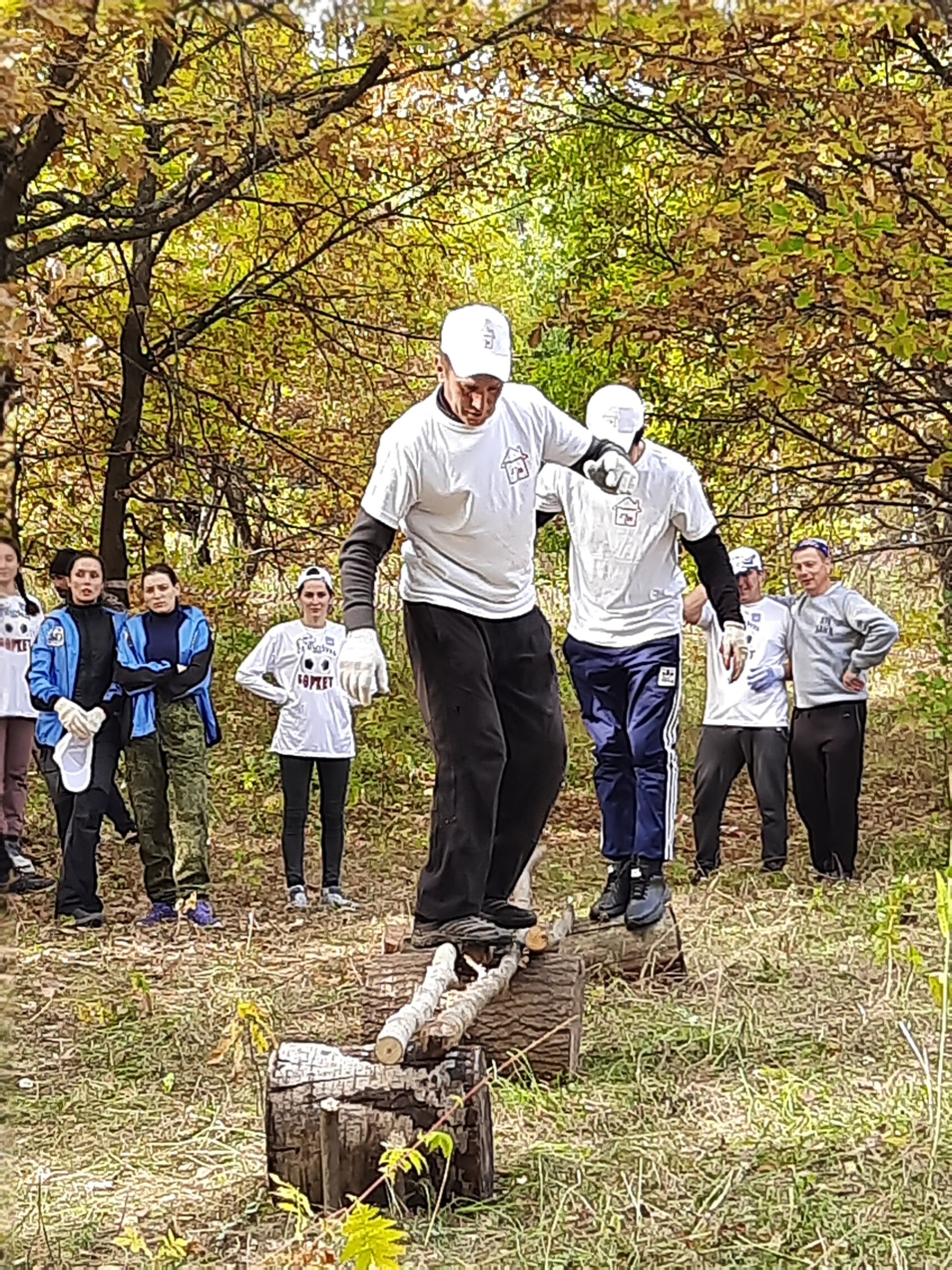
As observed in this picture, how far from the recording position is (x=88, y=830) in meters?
6.66

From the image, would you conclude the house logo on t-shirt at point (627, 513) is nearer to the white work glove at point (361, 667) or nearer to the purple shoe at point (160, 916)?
the white work glove at point (361, 667)

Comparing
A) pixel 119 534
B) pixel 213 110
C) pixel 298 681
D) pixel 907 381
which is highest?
pixel 213 110

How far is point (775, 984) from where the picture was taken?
17.1 feet

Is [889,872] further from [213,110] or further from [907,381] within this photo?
[213,110]

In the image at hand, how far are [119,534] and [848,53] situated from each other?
195 inches

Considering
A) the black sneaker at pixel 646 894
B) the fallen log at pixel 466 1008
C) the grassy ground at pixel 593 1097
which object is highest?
the black sneaker at pixel 646 894

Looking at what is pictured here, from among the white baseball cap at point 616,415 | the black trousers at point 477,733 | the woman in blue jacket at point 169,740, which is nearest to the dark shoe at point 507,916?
the black trousers at point 477,733

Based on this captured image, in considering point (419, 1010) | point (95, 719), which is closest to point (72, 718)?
point (95, 719)

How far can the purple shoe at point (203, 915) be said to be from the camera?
6703 millimetres

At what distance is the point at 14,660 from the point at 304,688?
1.40 metres

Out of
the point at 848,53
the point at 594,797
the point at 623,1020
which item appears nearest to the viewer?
the point at 623,1020

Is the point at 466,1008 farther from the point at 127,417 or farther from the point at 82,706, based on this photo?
the point at 127,417

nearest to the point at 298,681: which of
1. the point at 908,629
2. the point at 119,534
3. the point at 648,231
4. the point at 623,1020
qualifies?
the point at 119,534

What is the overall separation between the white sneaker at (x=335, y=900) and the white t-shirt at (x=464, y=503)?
3315mm
